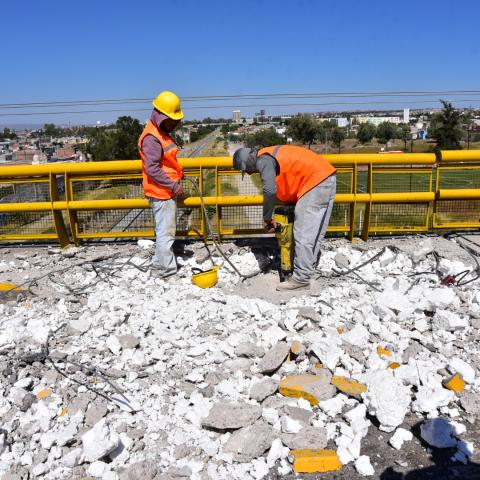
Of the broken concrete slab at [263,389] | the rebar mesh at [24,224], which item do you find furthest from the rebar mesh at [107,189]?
the broken concrete slab at [263,389]

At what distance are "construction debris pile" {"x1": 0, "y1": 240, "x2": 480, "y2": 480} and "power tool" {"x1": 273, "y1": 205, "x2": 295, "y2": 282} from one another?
568mm

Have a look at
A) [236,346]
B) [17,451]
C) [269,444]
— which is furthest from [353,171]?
[17,451]

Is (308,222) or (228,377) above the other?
(308,222)

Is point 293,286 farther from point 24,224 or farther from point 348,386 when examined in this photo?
point 24,224

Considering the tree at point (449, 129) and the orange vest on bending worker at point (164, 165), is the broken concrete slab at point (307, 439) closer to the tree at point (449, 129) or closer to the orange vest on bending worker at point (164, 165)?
the orange vest on bending worker at point (164, 165)

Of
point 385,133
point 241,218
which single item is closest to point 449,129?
point 385,133

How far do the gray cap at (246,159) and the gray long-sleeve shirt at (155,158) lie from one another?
804 millimetres

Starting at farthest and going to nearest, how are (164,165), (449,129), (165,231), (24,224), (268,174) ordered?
(449,129)
(24,224)
(165,231)
(164,165)
(268,174)

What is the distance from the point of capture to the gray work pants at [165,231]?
6.15 meters

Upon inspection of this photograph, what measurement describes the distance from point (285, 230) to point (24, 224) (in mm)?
4020

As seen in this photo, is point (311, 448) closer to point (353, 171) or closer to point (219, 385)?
point (219, 385)

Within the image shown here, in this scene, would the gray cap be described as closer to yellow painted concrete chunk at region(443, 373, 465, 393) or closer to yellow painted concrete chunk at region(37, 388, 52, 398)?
yellow painted concrete chunk at region(443, 373, 465, 393)

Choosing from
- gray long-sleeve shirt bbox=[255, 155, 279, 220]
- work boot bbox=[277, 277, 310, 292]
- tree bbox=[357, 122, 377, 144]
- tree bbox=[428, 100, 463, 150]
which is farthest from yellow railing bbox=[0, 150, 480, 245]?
tree bbox=[357, 122, 377, 144]

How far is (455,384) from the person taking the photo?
3.99m
